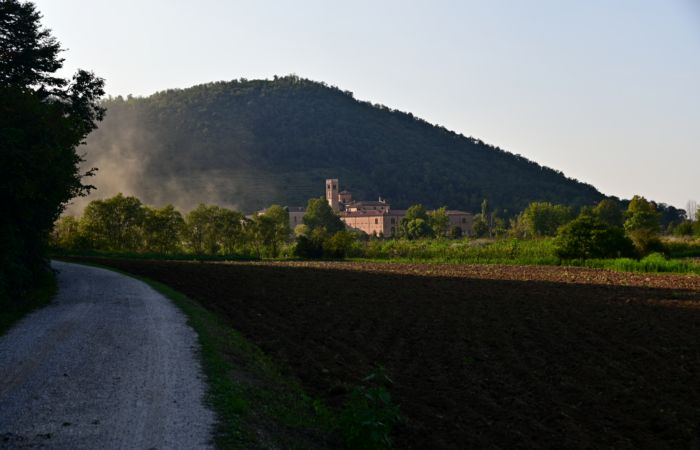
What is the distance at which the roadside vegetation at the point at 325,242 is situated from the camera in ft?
168

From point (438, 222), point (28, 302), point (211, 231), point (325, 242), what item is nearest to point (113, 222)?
point (211, 231)

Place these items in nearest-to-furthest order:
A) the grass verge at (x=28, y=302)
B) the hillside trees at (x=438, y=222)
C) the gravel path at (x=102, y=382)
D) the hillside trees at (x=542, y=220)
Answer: the gravel path at (x=102, y=382), the grass verge at (x=28, y=302), the hillside trees at (x=542, y=220), the hillside trees at (x=438, y=222)

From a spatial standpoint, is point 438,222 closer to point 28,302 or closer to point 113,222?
point 113,222

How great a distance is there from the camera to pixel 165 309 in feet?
70.1

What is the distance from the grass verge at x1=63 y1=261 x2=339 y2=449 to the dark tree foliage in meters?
7.97

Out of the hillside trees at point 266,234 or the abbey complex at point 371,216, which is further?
the abbey complex at point 371,216

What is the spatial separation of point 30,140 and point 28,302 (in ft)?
16.7

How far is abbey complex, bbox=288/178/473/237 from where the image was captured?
15988 cm

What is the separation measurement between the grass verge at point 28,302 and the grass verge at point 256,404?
18.7 ft

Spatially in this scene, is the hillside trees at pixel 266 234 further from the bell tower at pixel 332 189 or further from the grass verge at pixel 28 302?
the bell tower at pixel 332 189

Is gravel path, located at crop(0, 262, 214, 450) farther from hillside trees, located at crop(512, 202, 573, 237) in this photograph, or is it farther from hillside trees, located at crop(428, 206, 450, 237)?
hillside trees, located at crop(428, 206, 450, 237)

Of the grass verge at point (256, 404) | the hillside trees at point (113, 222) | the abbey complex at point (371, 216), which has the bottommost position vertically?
the grass verge at point (256, 404)

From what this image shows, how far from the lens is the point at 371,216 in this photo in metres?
163

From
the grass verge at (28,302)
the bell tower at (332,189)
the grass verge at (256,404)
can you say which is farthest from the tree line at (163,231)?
the bell tower at (332,189)
